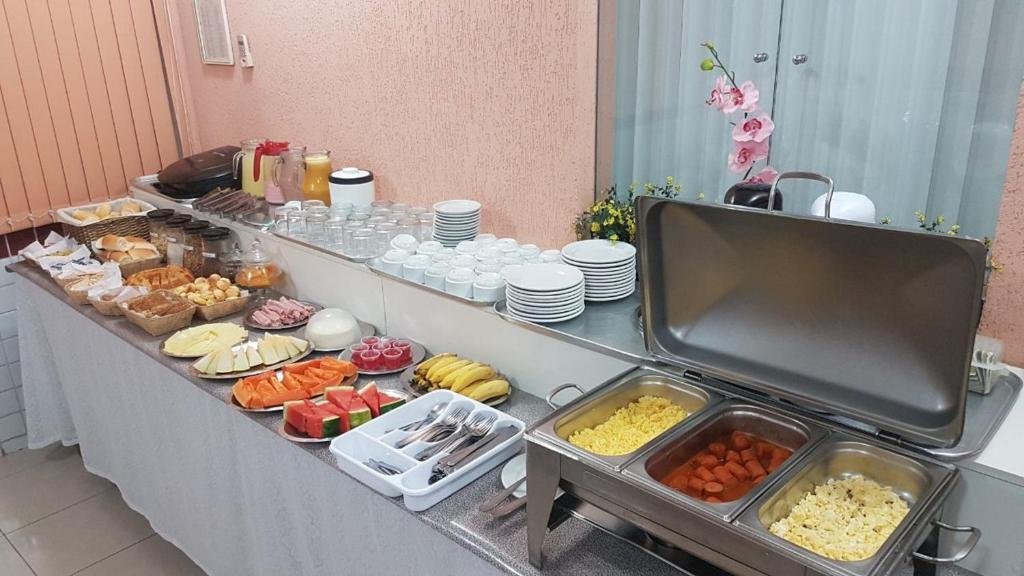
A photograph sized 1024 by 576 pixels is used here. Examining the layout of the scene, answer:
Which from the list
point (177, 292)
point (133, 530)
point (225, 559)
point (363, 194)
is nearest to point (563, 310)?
point (363, 194)

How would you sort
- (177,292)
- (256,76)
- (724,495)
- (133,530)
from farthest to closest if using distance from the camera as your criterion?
(256,76), (133,530), (177,292), (724,495)

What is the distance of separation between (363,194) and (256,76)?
2.38 ft

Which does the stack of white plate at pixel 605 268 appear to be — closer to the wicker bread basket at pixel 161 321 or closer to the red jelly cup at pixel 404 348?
the red jelly cup at pixel 404 348

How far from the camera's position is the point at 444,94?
72.8 inches

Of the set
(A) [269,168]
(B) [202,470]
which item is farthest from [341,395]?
(A) [269,168]

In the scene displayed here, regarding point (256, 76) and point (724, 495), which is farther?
point (256, 76)

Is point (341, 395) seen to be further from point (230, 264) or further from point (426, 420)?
point (230, 264)

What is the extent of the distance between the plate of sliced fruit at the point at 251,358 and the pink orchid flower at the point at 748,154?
0.99 metres

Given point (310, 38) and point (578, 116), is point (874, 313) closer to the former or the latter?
point (578, 116)

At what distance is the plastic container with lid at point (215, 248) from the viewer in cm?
211

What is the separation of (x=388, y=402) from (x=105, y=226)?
57.5 inches

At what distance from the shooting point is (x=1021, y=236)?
3.51 feet

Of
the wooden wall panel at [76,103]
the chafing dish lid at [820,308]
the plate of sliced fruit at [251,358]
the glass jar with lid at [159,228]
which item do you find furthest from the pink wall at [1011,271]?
the wooden wall panel at [76,103]

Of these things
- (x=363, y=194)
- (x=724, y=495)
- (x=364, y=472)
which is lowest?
(x=364, y=472)
